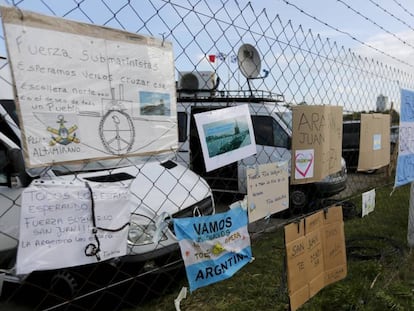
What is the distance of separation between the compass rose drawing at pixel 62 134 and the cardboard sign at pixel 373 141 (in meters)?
2.65

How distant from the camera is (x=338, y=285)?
10.8ft

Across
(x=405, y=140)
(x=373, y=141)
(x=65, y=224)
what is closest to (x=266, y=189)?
(x=65, y=224)

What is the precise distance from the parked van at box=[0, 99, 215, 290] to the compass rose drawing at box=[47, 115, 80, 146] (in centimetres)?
47

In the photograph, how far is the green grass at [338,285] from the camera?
10.1 feet

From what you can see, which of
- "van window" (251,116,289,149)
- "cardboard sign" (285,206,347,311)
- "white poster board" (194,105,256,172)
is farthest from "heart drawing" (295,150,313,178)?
"van window" (251,116,289,149)

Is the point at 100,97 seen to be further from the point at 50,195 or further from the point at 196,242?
the point at 196,242

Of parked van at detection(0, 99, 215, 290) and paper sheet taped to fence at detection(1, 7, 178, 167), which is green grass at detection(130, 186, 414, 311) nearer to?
parked van at detection(0, 99, 215, 290)

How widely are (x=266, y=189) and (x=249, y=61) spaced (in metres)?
1.02

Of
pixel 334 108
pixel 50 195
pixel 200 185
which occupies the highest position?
pixel 334 108

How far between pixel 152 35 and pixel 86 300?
8.25ft

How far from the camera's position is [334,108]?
9.65ft

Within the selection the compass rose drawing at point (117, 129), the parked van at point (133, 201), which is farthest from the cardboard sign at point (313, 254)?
the compass rose drawing at point (117, 129)

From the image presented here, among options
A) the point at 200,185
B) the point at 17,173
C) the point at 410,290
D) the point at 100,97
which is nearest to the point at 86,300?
the point at 17,173

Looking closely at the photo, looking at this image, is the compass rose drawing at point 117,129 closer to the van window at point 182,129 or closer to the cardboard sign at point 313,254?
the cardboard sign at point 313,254
